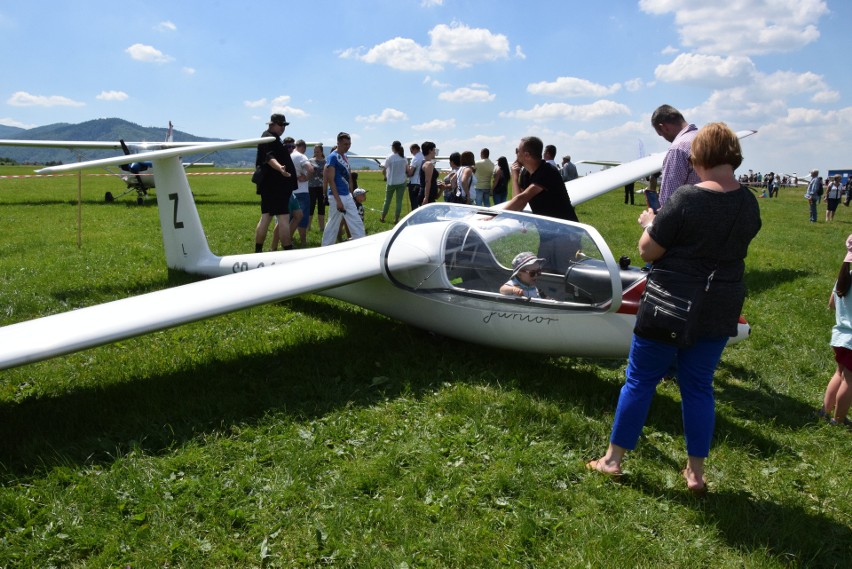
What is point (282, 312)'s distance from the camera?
6.59m

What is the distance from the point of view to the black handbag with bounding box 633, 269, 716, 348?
2.92 m

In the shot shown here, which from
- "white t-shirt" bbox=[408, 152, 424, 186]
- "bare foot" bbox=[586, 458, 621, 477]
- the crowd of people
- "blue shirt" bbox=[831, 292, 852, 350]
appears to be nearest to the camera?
"bare foot" bbox=[586, 458, 621, 477]

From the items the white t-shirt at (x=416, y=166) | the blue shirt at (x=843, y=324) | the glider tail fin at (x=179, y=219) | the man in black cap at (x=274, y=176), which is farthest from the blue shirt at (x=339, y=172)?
the blue shirt at (x=843, y=324)

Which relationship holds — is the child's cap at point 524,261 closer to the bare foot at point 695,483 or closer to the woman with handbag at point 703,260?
the woman with handbag at point 703,260

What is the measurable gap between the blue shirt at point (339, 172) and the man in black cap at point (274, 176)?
90 centimetres

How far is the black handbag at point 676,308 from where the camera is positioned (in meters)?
2.92

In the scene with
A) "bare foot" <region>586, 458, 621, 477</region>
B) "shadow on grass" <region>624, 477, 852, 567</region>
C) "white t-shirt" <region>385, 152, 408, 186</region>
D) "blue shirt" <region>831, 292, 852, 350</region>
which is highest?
"white t-shirt" <region>385, 152, 408, 186</region>

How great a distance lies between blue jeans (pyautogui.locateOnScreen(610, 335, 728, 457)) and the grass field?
0.43 meters

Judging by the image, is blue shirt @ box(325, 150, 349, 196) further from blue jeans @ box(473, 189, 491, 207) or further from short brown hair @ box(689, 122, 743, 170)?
short brown hair @ box(689, 122, 743, 170)

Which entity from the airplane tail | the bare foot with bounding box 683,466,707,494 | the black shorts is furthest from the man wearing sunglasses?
the black shorts

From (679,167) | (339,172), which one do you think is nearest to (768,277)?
(679,167)

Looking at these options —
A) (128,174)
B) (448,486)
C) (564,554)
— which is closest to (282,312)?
(448,486)

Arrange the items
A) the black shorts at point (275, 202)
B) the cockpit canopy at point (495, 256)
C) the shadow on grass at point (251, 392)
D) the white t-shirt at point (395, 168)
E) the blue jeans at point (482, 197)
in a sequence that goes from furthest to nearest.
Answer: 1. the blue jeans at point (482, 197)
2. the white t-shirt at point (395, 168)
3. the black shorts at point (275, 202)
4. the cockpit canopy at point (495, 256)
5. the shadow on grass at point (251, 392)

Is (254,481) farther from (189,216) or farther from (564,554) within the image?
(189,216)
